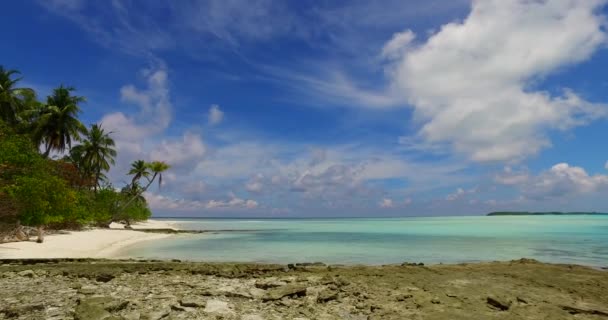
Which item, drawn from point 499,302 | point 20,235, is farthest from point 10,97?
point 499,302

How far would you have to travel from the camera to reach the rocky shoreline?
9.16m

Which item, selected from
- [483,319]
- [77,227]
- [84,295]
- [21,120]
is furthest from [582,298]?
[21,120]

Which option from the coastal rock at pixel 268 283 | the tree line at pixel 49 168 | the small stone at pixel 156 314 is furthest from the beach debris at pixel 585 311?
the tree line at pixel 49 168

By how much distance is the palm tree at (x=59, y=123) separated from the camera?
1704 inches

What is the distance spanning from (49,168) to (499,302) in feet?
106

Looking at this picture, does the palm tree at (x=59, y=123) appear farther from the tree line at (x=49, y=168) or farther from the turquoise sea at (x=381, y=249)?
the turquoise sea at (x=381, y=249)

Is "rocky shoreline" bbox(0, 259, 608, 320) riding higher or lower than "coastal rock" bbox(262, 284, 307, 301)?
lower

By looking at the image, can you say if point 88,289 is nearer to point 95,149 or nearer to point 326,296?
point 326,296

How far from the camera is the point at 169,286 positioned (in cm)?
1169

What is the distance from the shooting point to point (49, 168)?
101 ft

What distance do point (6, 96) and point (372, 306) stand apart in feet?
135

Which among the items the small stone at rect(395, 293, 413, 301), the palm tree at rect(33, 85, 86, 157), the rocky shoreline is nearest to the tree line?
the palm tree at rect(33, 85, 86, 157)

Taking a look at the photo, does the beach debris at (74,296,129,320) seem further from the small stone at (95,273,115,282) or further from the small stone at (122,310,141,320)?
the small stone at (95,273,115,282)

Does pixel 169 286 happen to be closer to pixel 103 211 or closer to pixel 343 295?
pixel 343 295
